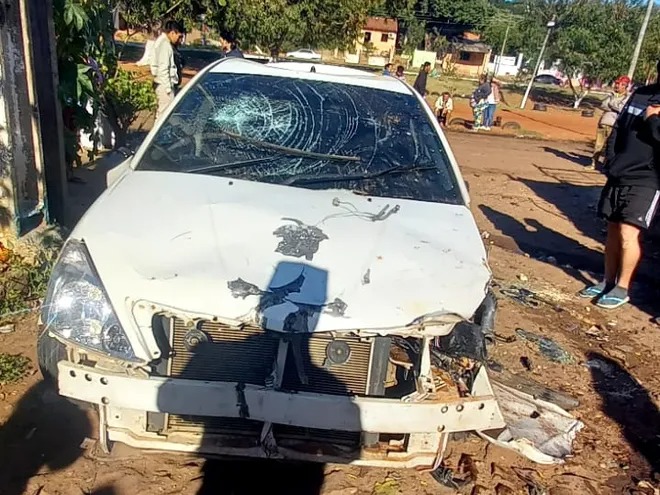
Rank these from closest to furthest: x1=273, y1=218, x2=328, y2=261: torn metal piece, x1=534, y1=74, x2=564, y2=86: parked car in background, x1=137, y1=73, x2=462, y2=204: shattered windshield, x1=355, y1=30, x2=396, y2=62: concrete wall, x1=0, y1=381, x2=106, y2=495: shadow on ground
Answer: x1=273, y1=218, x2=328, y2=261: torn metal piece → x1=0, y1=381, x2=106, y2=495: shadow on ground → x1=137, y1=73, x2=462, y2=204: shattered windshield → x1=534, y1=74, x2=564, y2=86: parked car in background → x1=355, y1=30, x2=396, y2=62: concrete wall

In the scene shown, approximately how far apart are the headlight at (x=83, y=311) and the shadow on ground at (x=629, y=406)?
9.06 ft

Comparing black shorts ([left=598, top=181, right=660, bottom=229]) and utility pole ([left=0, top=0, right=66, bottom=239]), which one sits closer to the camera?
utility pole ([left=0, top=0, right=66, bottom=239])

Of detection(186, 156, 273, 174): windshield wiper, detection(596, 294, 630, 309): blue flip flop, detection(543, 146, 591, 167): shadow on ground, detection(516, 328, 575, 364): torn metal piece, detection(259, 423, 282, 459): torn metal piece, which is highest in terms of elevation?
detection(186, 156, 273, 174): windshield wiper

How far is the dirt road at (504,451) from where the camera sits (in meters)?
2.86

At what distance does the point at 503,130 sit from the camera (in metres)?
19.4

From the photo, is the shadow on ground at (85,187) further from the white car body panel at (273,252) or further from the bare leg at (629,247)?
the bare leg at (629,247)

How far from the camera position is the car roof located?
13.8 ft

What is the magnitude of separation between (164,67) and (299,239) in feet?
22.1

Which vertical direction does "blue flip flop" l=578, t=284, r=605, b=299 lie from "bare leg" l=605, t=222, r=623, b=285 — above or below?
below

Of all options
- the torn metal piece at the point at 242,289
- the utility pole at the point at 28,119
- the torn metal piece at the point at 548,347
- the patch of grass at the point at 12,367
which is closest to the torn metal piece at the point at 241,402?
the torn metal piece at the point at 242,289

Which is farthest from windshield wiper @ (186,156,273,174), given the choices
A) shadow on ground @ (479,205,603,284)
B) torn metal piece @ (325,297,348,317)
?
shadow on ground @ (479,205,603,284)

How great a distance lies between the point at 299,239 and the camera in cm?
276

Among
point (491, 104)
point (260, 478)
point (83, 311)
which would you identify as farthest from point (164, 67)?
point (491, 104)

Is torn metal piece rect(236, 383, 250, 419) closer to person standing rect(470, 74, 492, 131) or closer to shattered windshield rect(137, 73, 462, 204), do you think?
shattered windshield rect(137, 73, 462, 204)
